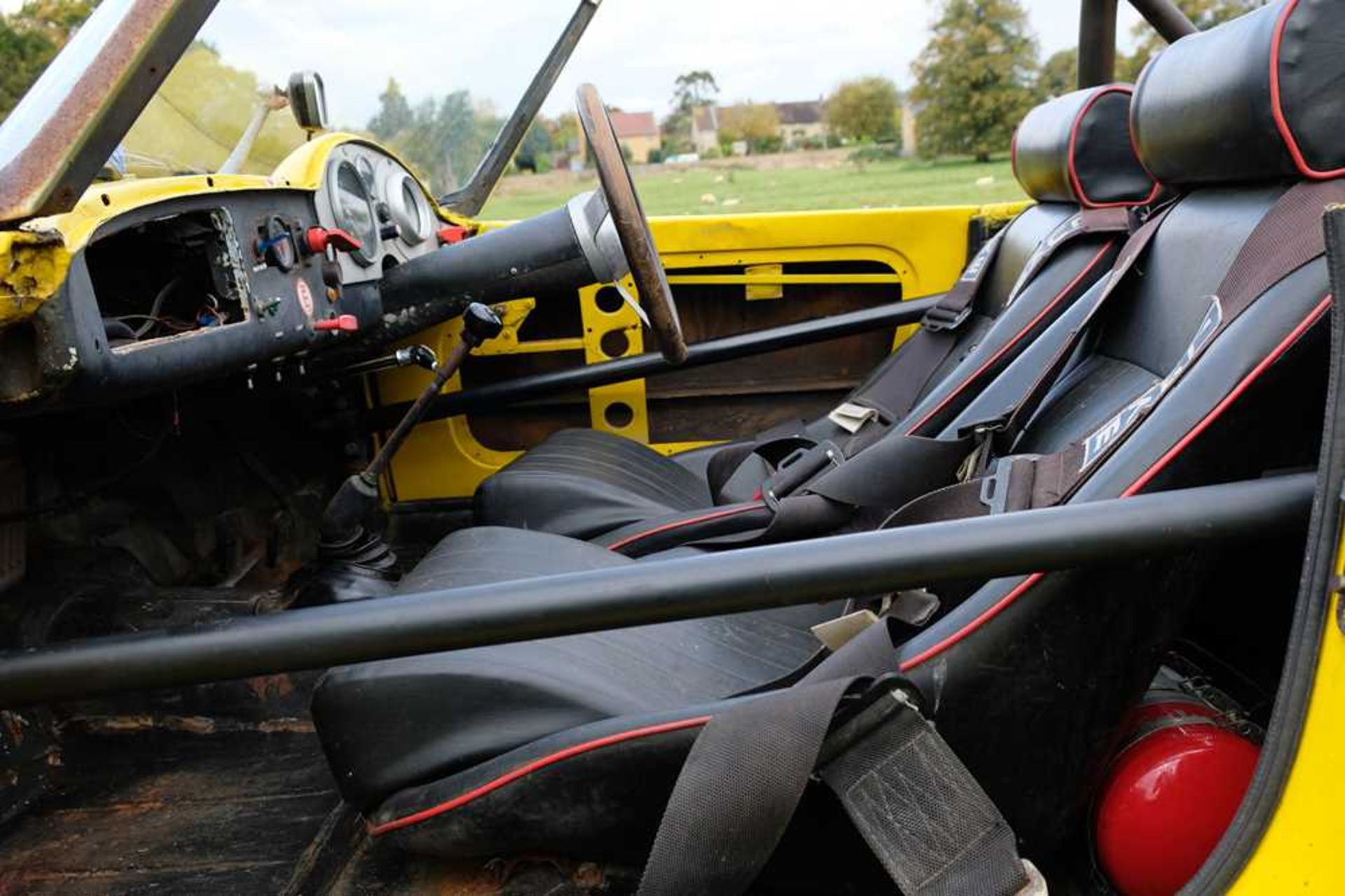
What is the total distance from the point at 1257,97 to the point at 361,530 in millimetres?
1445

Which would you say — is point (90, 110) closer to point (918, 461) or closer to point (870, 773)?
point (870, 773)

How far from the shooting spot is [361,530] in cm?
180

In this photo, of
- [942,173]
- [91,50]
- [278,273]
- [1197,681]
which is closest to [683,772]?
[1197,681]

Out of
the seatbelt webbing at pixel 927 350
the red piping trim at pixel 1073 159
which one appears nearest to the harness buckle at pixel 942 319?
the seatbelt webbing at pixel 927 350

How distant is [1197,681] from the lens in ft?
3.50

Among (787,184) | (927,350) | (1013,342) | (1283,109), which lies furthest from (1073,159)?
(787,184)

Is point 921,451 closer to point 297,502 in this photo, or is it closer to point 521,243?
point 521,243

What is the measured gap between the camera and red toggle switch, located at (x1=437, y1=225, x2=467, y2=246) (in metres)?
2.16

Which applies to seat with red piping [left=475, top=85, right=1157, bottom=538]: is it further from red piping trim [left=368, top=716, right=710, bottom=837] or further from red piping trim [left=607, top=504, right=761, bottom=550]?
red piping trim [left=368, top=716, right=710, bottom=837]

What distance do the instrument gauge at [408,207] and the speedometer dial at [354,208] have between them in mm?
71

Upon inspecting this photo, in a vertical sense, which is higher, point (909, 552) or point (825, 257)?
point (825, 257)

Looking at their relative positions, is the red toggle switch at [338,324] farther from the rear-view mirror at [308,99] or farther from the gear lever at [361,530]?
the rear-view mirror at [308,99]

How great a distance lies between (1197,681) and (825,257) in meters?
1.39

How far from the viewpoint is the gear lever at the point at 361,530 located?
1.70 metres
